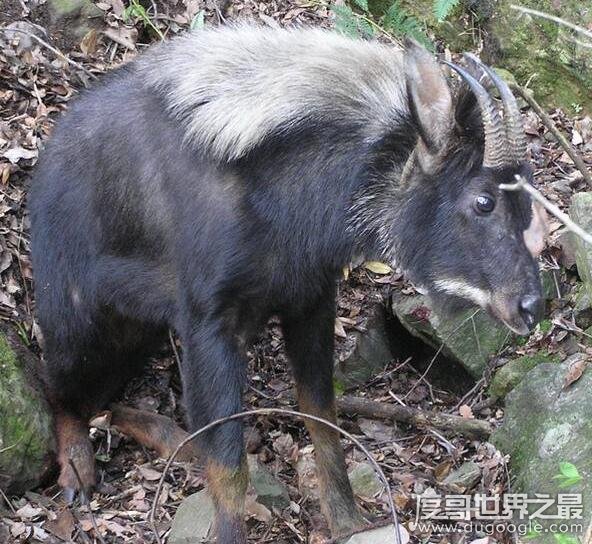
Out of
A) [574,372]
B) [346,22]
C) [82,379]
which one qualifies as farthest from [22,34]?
[574,372]

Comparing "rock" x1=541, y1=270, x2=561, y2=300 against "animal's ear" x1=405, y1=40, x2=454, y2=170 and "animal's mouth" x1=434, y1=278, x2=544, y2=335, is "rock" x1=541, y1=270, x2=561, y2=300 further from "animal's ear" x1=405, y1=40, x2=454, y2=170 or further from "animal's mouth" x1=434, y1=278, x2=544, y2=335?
"animal's ear" x1=405, y1=40, x2=454, y2=170

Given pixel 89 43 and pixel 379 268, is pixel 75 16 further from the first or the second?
pixel 379 268

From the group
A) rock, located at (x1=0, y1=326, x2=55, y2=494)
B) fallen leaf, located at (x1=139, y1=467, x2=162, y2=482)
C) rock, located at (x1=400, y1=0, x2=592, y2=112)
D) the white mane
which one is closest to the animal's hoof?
rock, located at (x1=0, y1=326, x2=55, y2=494)

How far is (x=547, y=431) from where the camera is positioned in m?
5.60

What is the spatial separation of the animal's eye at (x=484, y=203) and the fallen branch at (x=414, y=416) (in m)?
2.08

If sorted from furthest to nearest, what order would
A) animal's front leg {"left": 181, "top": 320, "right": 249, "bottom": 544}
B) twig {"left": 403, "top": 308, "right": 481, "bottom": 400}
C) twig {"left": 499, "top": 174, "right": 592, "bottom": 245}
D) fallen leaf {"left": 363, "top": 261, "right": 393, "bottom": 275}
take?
fallen leaf {"left": 363, "top": 261, "right": 393, "bottom": 275}, twig {"left": 403, "top": 308, "right": 481, "bottom": 400}, animal's front leg {"left": 181, "top": 320, "right": 249, "bottom": 544}, twig {"left": 499, "top": 174, "right": 592, "bottom": 245}

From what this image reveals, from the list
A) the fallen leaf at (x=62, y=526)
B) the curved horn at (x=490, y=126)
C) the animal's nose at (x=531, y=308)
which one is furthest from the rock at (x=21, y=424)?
the curved horn at (x=490, y=126)

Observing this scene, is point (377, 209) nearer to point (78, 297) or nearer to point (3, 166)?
point (78, 297)

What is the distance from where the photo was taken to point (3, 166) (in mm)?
6902

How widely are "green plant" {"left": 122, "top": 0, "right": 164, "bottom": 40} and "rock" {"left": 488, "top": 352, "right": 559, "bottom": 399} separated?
4044mm

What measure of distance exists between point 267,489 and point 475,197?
2.29 meters

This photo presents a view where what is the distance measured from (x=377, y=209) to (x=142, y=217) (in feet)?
4.63

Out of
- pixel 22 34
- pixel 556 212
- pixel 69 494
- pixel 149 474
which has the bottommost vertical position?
pixel 69 494

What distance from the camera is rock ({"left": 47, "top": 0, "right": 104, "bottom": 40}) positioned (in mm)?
7816
